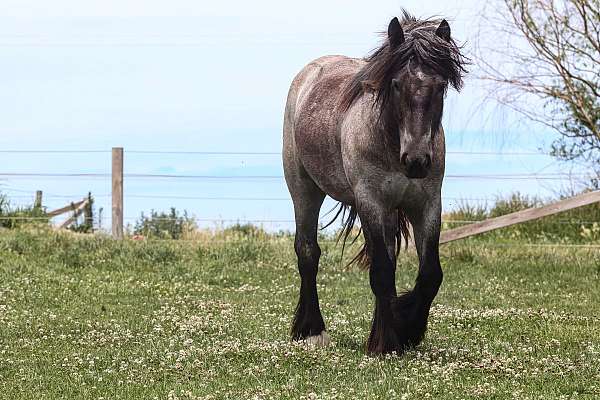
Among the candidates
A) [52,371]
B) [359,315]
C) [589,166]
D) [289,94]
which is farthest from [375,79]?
[589,166]

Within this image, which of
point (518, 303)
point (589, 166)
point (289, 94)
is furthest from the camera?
point (589, 166)

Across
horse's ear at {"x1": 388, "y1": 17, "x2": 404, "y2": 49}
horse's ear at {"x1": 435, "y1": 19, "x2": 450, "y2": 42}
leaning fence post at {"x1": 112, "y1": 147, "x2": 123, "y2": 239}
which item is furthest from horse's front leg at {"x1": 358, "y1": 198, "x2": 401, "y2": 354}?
leaning fence post at {"x1": 112, "y1": 147, "x2": 123, "y2": 239}

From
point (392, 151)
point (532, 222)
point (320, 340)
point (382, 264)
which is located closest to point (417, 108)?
point (392, 151)

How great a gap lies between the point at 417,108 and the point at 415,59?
0.42 m

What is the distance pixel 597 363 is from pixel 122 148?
12.6m

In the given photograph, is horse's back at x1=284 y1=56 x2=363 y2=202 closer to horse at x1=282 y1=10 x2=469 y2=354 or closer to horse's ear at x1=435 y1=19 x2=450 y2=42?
horse at x1=282 y1=10 x2=469 y2=354

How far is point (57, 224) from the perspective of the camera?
20.9 meters

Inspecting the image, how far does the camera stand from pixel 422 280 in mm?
8164

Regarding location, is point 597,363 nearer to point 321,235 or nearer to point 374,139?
point 374,139

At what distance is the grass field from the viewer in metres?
7.31

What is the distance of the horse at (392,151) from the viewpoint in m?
7.52

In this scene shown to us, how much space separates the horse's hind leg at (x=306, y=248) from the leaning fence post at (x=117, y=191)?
31.9ft

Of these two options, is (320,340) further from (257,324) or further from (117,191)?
(117,191)

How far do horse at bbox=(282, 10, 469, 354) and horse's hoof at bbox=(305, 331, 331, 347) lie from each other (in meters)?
0.01
